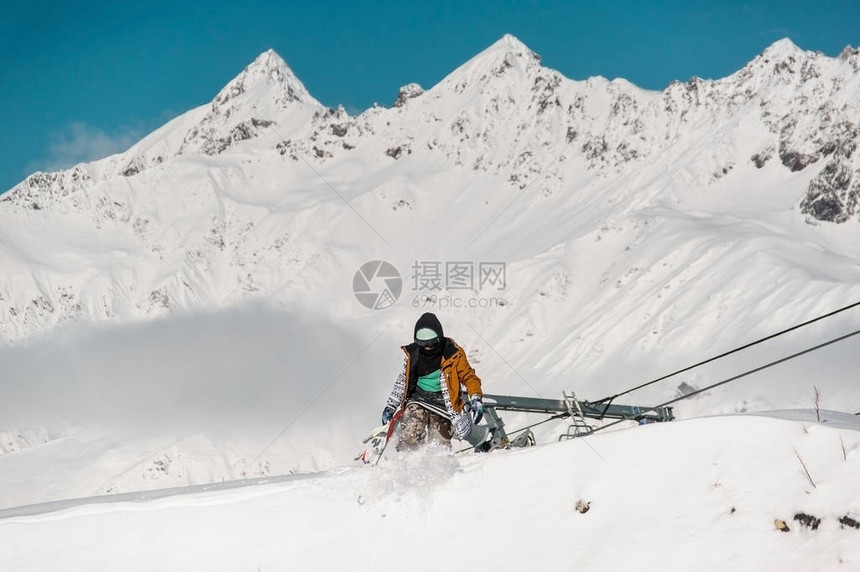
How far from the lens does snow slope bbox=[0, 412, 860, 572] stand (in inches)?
310

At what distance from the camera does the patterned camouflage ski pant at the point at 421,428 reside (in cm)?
1141

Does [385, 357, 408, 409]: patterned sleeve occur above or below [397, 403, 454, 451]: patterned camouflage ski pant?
above

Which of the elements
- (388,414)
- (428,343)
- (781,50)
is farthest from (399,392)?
(781,50)

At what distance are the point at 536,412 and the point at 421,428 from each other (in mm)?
2982

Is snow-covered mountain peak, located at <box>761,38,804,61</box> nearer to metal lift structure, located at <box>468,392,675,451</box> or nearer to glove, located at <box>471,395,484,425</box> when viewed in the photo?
metal lift structure, located at <box>468,392,675,451</box>

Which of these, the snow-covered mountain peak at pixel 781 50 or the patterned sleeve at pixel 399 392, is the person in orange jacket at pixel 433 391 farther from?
the snow-covered mountain peak at pixel 781 50

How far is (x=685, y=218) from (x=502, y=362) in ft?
133

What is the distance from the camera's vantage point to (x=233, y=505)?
10.4 metres

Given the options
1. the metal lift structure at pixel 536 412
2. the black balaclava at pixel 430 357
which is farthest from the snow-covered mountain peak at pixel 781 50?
the black balaclava at pixel 430 357

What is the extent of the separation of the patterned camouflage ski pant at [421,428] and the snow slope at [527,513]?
858 millimetres

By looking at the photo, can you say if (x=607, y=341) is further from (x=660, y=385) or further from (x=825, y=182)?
(x=825, y=182)

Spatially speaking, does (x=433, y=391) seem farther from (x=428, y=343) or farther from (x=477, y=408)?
(x=477, y=408)

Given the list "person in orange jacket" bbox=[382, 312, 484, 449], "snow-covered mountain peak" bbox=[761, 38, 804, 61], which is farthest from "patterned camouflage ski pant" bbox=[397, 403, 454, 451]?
"snow-covered mountain peak" bbox=[761, 38, 804, 61]

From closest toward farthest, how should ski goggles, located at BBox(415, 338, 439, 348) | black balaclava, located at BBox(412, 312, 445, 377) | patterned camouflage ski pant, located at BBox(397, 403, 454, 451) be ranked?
1. patterned camouflage ski pant, located at BBox(397, 403, 454, 451)
2. ski goggles, located at BBox(415, 338, 439, 348)
3. black balaclava, located at BBox(412, 312, 445, 377)
